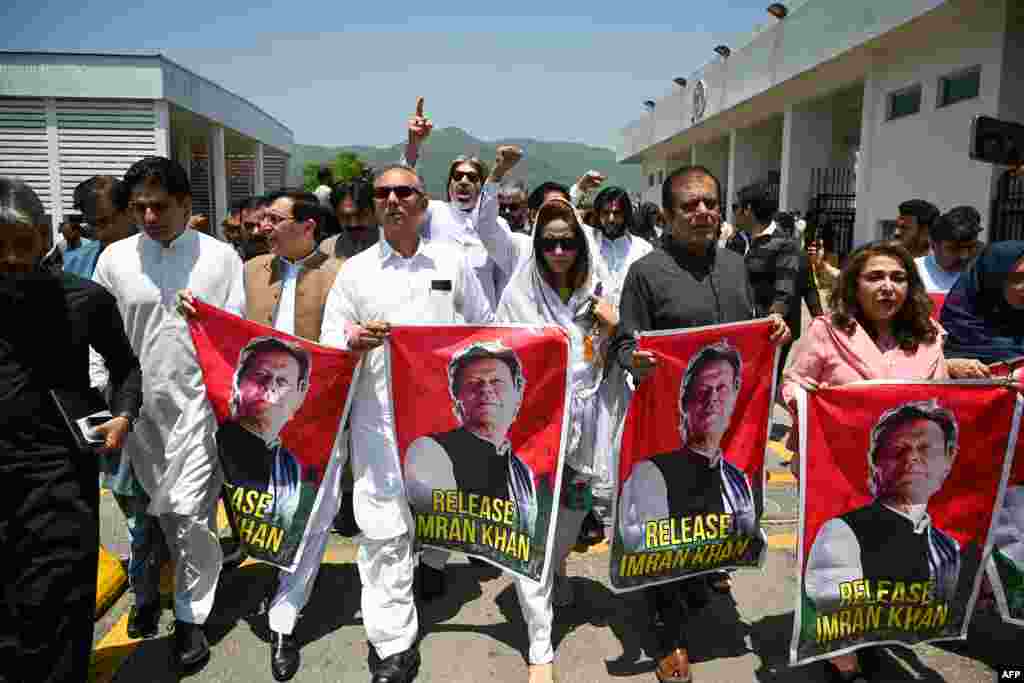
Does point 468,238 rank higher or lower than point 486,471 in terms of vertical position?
higher

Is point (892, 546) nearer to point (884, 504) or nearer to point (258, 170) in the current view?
point (884, 504)

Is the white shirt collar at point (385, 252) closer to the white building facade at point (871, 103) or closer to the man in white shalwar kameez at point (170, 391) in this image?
the man in white shalwar kameez at point (170, 391)

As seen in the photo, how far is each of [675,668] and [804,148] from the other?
21859 millimetres

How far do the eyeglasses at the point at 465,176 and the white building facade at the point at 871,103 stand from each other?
9979mm

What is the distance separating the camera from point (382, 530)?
325cm

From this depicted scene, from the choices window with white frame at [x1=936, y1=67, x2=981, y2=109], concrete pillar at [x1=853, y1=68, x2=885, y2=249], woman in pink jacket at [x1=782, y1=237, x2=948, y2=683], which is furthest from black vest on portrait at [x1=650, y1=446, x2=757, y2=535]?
concrete pillar at [x1=853, y1=68, x2=885, y2=249]

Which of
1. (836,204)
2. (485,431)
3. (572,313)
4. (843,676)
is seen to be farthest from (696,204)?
(836,204)

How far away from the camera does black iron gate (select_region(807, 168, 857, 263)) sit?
795 inches

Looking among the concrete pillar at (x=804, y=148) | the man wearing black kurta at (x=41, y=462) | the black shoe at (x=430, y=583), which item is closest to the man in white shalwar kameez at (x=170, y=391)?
the man wearing black kurta at (x=41, y=462)

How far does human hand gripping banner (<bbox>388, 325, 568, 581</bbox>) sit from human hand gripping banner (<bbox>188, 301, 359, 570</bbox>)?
0.34m

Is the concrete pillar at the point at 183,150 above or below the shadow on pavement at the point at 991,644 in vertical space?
above

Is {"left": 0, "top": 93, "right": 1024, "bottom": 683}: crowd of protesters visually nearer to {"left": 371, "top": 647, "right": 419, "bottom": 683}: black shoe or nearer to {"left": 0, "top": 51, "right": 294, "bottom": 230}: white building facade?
{"left": 371, "top": 647, "right": 419, "bottom": 683}: black shoe

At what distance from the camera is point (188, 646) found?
129 inches

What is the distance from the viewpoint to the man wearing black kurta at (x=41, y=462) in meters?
2.49
